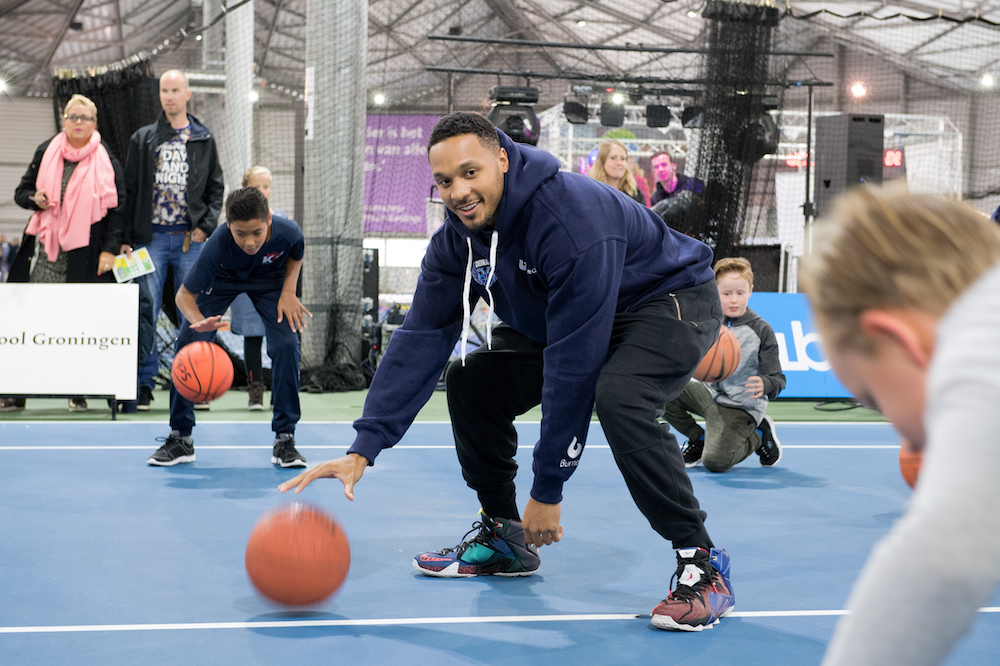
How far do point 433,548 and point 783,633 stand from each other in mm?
1461

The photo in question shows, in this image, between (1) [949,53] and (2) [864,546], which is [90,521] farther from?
(1) [949,53]

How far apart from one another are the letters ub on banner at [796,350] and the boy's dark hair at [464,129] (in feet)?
18.6

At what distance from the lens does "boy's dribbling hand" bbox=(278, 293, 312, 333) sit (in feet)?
18.6

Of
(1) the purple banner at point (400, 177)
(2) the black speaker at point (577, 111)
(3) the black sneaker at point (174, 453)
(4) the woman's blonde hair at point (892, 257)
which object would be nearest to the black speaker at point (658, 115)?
(2) the black speaker at point (577, 111)

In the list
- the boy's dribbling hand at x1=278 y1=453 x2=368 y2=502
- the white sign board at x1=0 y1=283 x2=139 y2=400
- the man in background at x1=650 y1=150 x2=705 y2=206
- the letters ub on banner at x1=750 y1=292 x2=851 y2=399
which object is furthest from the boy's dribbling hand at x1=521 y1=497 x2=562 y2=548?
the man in background at x1=650 y1=150 x2=705 y2=206

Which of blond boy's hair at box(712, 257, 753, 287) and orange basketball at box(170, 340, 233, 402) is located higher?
blond boy's hair at box(712, 257, 753, 287)

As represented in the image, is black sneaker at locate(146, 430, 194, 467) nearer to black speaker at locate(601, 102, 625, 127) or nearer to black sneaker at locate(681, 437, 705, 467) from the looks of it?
black sneaker at locate(681, 437, 705, 467)

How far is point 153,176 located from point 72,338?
4.31 ft

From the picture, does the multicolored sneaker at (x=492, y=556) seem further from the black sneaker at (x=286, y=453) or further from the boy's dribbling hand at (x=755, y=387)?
the boy's dribbling hand at (x=755, y=387)

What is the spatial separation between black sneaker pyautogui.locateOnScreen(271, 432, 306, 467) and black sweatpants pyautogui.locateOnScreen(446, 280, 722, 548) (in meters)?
2.18

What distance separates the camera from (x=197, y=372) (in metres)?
5.52

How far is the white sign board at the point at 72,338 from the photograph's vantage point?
726 centimetres

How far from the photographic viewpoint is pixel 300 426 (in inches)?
289

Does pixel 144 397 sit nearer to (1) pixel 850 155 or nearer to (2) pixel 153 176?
(2) pixel 153 176
